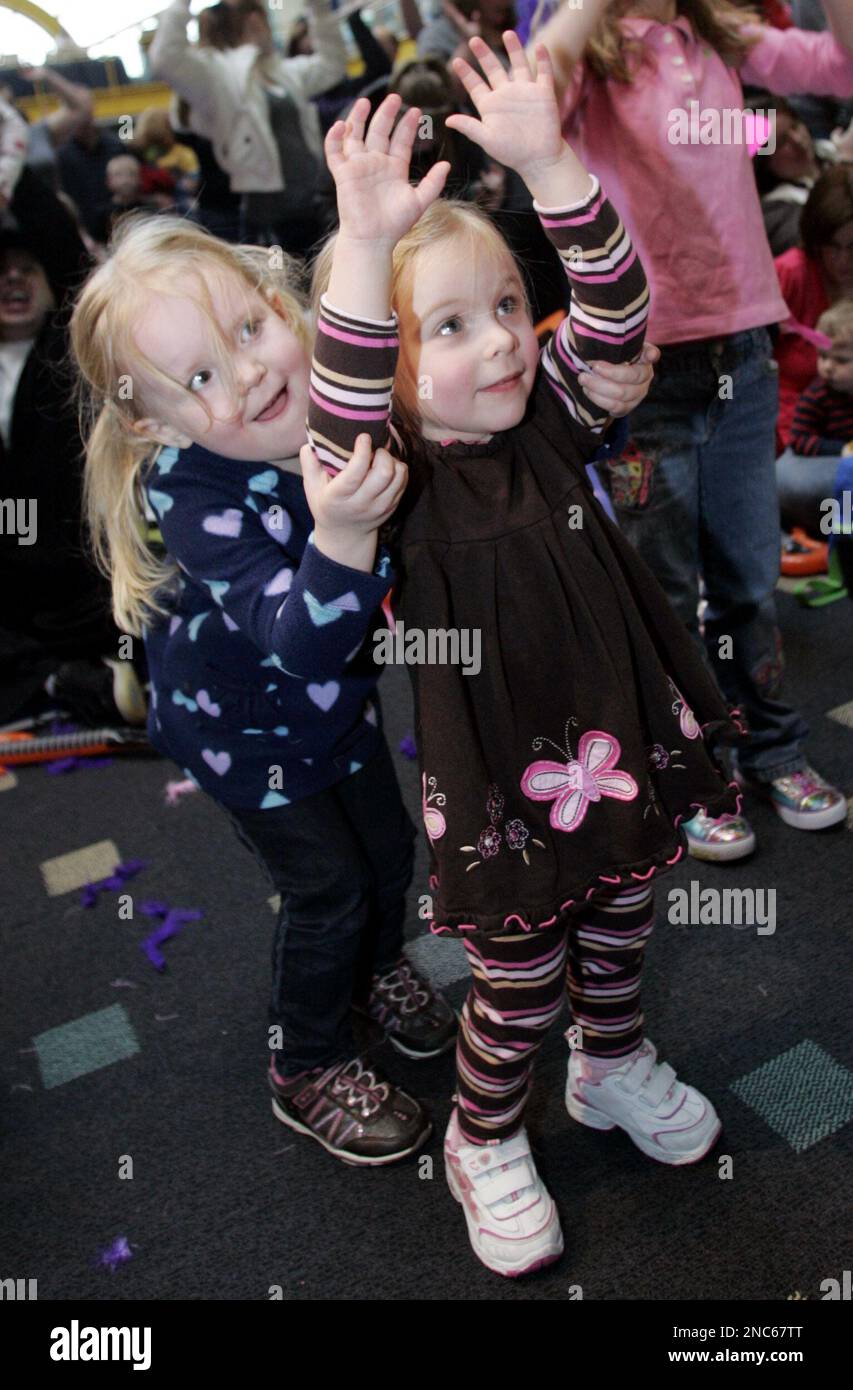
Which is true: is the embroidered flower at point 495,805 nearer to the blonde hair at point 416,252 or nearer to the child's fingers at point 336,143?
the blonde hair at point 416,252

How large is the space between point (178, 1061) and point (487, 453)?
3.41 feet

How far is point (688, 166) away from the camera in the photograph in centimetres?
134

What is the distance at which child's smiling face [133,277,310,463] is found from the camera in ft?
3.07

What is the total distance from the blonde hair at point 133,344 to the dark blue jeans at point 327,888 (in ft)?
0.98

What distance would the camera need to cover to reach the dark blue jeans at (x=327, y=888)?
115 cm

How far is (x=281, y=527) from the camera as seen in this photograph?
A: 38.7 inches

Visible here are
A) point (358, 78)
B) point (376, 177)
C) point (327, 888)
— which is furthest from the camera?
point (358, 78)

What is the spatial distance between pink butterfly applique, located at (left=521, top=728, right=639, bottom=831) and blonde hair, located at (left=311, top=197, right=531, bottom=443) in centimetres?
32

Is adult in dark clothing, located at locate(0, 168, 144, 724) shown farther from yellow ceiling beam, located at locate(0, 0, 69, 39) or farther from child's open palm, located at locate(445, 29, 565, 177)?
child's open palm, located at locate(445, 29, 565, 177)

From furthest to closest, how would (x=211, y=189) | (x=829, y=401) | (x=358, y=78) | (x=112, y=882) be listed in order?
(x=358, y=78) < (x=211, y=189) < (x=829, y=401) < (x=112, y=882)

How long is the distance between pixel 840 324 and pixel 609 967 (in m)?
1.84

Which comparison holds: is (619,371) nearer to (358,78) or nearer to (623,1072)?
(623,1072)

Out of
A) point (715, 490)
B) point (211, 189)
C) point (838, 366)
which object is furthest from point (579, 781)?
point (211, 189)
